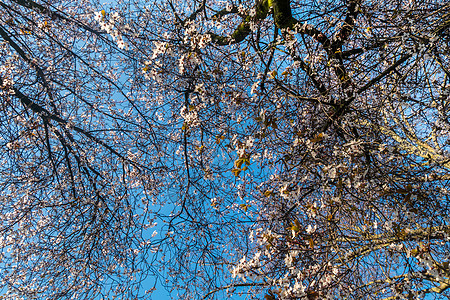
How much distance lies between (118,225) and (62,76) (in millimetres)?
3104

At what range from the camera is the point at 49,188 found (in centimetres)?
557

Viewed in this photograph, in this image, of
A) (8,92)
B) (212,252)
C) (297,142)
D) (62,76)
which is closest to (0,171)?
(8,92)

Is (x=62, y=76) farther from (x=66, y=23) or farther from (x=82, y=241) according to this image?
(x=82, y=241)

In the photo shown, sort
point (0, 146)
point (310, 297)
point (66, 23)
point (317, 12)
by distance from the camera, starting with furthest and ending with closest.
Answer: point (66, 23)
point (0, 146)
point (317, 12)
point (310, 297)

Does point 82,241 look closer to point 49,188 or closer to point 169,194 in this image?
point 49,188

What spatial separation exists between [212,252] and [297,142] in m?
3.22

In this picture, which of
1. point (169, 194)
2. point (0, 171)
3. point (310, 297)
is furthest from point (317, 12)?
point (0, 171)

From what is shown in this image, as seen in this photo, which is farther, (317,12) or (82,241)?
(82,241)

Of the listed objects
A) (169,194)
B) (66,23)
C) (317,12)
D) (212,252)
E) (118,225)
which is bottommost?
(212,252)

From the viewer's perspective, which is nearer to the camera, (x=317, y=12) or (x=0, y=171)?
(x=317, y=12)

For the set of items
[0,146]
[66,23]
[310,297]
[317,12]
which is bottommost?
[310,297]

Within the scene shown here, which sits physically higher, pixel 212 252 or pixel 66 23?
pixel 66 23

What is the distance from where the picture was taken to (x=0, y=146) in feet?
16.4

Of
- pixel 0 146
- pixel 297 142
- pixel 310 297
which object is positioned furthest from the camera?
pixel 0 146
